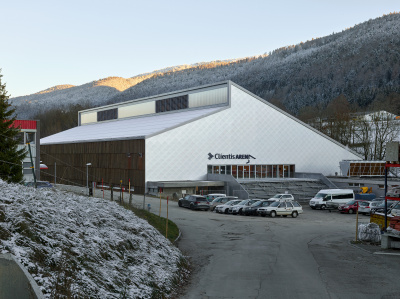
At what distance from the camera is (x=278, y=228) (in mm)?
31891

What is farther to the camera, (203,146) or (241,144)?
(241,144)

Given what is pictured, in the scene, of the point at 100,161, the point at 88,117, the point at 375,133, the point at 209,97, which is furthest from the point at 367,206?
the point at 88,117

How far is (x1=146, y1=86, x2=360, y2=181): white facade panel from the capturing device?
5684 cm

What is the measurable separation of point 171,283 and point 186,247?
878 centimetres

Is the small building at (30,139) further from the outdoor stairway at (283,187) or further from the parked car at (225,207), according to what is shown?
the outdoor stairway at (283,187)

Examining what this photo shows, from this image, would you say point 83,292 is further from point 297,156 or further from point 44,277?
point 297,156

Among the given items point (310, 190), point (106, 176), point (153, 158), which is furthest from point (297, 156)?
point (106, 176)

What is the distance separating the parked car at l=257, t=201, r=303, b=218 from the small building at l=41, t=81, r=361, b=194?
17321 millimetres

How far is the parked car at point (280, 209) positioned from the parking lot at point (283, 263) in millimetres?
7989

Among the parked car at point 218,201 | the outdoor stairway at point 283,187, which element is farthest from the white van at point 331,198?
the parked car at point 218,201

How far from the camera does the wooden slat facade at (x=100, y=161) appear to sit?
56.8 metres

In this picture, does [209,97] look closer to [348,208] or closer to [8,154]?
[348,208]

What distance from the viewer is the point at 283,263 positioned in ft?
63.2

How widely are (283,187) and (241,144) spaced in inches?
340
